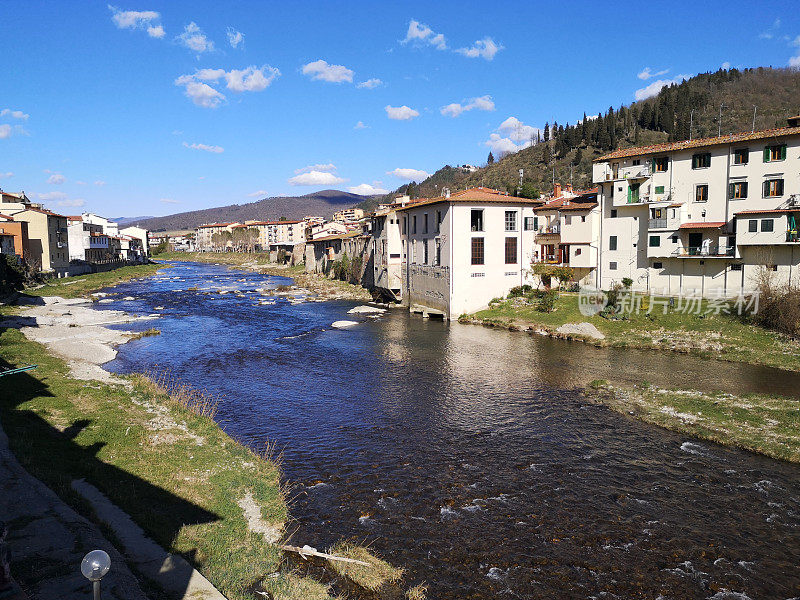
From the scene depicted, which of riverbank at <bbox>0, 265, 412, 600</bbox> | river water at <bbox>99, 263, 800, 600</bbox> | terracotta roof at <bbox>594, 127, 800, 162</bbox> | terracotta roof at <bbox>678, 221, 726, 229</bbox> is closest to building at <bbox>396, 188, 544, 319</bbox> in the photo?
terracotta roof at <bbox>594, 127, 800, 162</bbox>

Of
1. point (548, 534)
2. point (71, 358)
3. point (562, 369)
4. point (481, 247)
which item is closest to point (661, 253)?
point (481, 247)

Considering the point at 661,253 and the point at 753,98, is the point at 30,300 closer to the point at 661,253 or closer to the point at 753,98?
the point at 661,253

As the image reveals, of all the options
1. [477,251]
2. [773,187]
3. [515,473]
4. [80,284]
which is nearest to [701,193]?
[773,187]

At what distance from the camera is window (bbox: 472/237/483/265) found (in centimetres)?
4666

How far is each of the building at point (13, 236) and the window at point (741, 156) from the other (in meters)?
80.3

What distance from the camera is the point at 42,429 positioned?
596 inches

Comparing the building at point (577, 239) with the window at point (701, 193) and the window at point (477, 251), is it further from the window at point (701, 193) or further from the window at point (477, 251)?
the window at point (701, 193)

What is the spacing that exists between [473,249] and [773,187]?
73.9ft

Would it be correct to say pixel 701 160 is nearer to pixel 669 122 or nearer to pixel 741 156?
pixel 741 156

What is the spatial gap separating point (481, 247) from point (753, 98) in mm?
112710

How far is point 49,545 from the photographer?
898 centimetres

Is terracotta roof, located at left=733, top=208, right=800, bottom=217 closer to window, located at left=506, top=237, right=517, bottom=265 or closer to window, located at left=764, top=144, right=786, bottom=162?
window, located at left=764, top=144, right=786, bottom=162

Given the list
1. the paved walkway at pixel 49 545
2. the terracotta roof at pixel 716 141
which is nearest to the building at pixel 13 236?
the paved walkway at pixel 49 545

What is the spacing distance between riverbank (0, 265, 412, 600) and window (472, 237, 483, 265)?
29.0 metres
